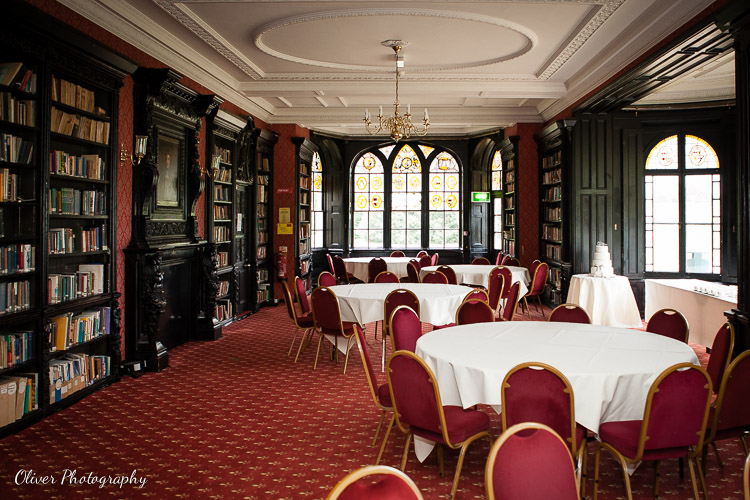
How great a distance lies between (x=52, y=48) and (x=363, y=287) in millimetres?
4525

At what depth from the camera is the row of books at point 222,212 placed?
30.4 ft

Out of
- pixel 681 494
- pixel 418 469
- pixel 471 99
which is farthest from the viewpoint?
pixel 471 99

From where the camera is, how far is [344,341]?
7.03 m

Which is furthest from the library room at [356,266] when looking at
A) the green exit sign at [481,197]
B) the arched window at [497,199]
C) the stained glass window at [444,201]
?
the stained glass window at [444,201]

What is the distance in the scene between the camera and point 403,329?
16.3 feet

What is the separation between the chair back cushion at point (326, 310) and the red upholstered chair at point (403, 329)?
160 centimetres

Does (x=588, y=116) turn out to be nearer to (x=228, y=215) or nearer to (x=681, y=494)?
(x=228, y=215)

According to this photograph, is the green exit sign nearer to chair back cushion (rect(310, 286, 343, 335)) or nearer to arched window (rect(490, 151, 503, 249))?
arched window (rect(490, 151, 503, 249))

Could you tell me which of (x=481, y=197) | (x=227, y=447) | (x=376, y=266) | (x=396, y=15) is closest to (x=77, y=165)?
(x=227, y=447)

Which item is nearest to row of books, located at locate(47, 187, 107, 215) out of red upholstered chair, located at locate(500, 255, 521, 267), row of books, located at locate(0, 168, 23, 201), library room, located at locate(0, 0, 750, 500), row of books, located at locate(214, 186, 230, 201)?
library room, located at locate(0, 0, 750, 500)

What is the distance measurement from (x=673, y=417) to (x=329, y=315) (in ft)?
13.5

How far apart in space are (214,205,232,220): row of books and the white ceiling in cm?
181

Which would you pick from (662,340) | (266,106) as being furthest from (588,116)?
(662,340)

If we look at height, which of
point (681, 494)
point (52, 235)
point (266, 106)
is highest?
point (266, 106)
